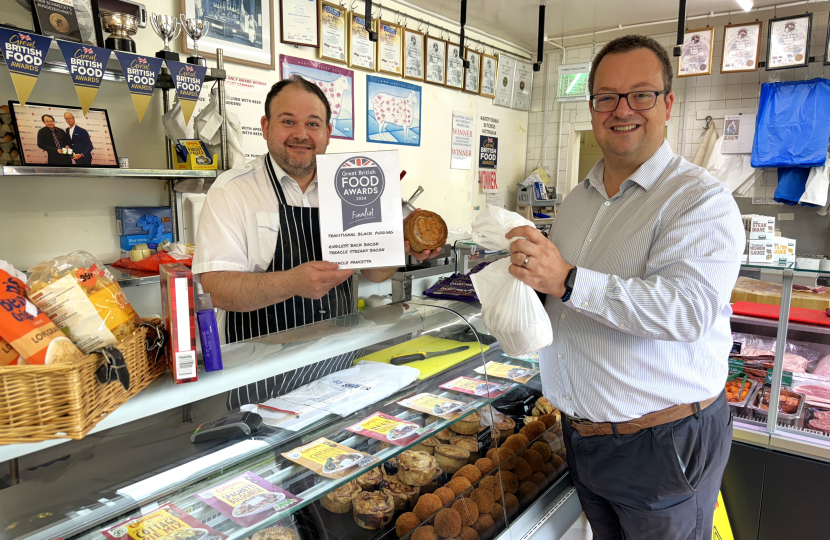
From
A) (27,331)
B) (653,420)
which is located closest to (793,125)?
(653,420)

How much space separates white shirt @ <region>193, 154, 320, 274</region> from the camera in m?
1.94

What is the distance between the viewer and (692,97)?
562 centimetres

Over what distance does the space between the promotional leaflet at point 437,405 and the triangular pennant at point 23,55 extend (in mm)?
2037

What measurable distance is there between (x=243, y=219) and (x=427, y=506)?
1.23 meters

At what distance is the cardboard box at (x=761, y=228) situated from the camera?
232 centimetres

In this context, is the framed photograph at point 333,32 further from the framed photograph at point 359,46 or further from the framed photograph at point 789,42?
the framed photograph at point 789,42

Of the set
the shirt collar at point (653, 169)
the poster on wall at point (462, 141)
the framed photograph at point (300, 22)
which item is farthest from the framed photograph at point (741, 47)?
the shirt collar at point (653, 169)

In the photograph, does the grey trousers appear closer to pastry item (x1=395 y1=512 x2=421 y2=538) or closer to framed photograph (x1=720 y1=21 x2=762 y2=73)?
pastry item (x1=395 y1=512 x2=421 y2=538)

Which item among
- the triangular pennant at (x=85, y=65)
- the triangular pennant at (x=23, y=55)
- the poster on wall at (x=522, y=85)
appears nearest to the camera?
the triangular pennant at (x=23, y=55)

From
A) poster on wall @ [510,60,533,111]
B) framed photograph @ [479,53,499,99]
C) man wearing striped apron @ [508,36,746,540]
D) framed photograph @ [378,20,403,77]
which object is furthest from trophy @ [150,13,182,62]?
poster on wall @ [510,60,533,111]

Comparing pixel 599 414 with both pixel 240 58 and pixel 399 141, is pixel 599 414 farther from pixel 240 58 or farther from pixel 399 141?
pixel 399 141

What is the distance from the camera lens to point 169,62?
268 cm

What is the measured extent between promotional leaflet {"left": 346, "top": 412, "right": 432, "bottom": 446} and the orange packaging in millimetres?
705

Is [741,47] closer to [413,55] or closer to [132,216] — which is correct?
[413,55]
